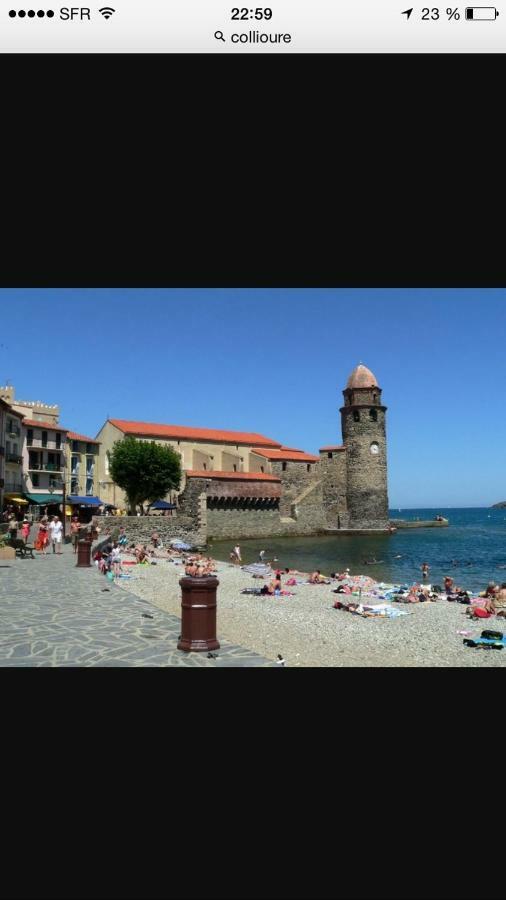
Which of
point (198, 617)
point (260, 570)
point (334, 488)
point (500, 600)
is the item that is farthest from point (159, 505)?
point (198, 617)

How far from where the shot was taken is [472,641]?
9867 mm

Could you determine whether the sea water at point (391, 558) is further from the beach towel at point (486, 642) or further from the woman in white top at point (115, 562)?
the beach towel at point (486, 642)

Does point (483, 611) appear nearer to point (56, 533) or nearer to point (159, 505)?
point (56, 533)

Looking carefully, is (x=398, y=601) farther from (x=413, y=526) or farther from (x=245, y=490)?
(x=413, y=526)

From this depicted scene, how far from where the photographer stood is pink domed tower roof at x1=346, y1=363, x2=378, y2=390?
182 feet

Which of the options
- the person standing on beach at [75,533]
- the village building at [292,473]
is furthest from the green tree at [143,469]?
the person standing on beach at [75,533]

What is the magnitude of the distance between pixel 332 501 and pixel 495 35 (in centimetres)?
5266

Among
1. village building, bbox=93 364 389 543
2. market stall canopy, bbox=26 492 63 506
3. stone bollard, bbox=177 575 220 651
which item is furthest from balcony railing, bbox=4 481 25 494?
stone bollard, bbox=177 575 220 651

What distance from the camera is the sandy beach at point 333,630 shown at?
8742 millimetres

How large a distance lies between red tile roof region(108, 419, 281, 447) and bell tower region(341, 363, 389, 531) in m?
9.75

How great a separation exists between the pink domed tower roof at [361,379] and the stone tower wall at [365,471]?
1414 millimetres

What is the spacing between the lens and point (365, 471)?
53.5m

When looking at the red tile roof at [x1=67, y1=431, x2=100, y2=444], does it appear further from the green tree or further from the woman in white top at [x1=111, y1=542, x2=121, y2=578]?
the woman in white top at [x1=111, y1=542, x2=121, y2=578]

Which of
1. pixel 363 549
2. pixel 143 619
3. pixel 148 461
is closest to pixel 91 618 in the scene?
pixel 143 619
